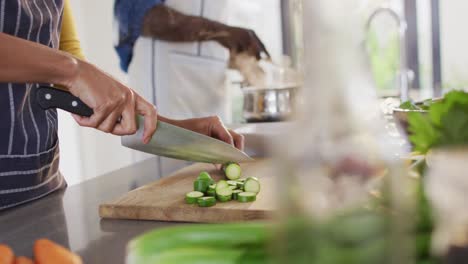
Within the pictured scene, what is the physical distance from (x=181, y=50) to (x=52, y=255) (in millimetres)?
1830

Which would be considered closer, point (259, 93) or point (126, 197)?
point (126, 197)

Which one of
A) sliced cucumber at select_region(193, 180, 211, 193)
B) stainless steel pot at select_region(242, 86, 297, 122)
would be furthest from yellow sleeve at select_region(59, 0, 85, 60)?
stainless steel pot at select_region(242, 86, 297, 122)

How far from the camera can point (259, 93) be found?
90.0 inches

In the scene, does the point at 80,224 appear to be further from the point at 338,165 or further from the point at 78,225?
the point at 338,165

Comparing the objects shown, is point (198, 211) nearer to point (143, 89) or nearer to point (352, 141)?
point (352, 141)

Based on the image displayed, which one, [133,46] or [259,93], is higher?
[133,46]

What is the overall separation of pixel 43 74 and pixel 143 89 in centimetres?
155

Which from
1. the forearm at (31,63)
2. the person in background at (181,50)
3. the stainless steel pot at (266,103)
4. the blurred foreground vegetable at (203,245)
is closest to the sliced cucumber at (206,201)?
the forearm at (31,63)

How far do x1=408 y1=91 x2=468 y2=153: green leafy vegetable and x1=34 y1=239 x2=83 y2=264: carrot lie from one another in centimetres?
43

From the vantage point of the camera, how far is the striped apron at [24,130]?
4.24 feet

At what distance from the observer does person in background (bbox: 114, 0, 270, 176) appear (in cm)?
235

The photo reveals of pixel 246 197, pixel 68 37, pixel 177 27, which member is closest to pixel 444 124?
pixel 246 197

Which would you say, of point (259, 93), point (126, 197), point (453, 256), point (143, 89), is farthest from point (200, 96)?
point (453, 256)

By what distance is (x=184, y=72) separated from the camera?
255 centimetres
